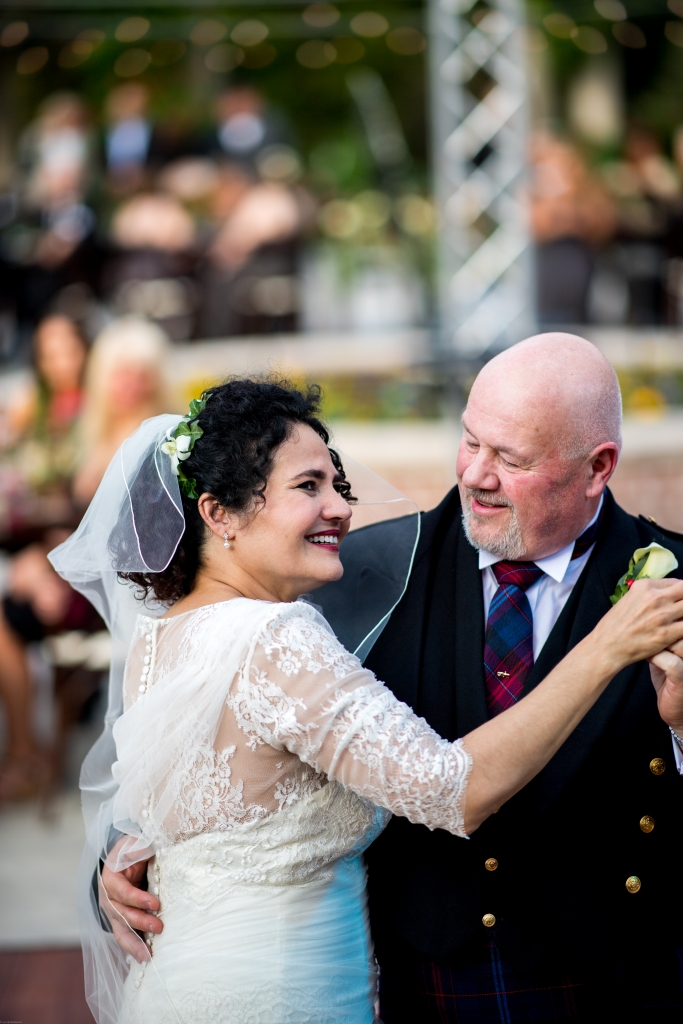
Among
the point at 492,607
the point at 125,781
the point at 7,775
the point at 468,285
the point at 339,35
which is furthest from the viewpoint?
the point at 339,35

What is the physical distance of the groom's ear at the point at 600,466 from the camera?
2.61 meters

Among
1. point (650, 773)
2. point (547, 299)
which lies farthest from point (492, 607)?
point (547, 299)

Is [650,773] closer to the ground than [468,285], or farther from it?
closer to the ground

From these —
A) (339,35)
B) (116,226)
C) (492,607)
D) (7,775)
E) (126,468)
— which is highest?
(339,35)

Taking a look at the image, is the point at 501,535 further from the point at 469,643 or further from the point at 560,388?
the point at 560,388

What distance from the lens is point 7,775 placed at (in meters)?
6.29

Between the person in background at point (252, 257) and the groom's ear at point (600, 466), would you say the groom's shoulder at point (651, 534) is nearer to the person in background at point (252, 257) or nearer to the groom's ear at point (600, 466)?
the groom's ear at point (600, 466)

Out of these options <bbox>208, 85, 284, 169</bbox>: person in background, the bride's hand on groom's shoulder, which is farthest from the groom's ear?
<bbox>208, 85, 284, 169</bbox>: person in background

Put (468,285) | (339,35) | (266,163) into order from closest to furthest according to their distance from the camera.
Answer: (468,285) < (266,163) < (339,35)

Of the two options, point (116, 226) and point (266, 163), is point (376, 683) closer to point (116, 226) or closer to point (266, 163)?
point (116, 226)

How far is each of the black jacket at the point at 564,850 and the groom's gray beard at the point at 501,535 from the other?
19 cm

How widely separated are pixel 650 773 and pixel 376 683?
2.41 feet

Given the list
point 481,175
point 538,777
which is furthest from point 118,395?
point 538,777

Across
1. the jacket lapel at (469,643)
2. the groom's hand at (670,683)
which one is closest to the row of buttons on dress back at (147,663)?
the jacket lapel at (469,643)
